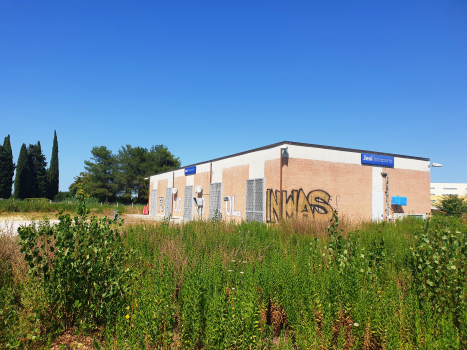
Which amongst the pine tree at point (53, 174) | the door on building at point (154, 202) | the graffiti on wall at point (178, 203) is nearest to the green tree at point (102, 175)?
the pine tree at point (53, 174)

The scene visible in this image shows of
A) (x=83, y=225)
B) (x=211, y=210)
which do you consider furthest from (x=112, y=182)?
(x=83, y=225)

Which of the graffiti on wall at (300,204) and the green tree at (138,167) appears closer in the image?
the graffiti on wall at (300,204)

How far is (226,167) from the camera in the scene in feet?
70.1

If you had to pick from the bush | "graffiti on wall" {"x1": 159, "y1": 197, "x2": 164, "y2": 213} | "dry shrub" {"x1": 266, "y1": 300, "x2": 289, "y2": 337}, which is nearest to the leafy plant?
"dry shrub" {"x1": 266, "y1": 300, "x2": 289, "y2": 337}

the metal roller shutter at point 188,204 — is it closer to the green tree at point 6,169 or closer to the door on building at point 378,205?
the door on building at point 378,205

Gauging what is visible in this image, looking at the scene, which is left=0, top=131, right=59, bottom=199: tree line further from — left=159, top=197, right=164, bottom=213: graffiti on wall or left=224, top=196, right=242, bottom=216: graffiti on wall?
left=224, top=196, right=242, bottom=216: graffiti on wall

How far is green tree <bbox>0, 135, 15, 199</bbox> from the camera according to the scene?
49688 millimetres

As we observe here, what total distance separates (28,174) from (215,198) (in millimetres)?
46571

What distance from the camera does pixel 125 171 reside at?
54469 mm

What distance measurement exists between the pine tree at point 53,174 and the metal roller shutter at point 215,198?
Answer: 47614mm

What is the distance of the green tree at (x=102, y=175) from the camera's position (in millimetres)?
53594

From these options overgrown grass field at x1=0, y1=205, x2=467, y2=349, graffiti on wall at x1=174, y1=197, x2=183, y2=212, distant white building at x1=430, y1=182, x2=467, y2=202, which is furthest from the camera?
distant white building at x1=430, y1=182, x2=467, y2=202

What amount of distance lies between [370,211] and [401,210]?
293 cm

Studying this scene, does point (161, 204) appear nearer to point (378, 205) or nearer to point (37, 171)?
point (378, 205)
